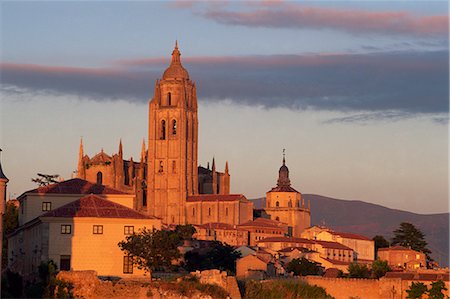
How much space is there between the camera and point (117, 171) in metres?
164

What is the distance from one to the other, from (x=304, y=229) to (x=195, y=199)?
15492 mm

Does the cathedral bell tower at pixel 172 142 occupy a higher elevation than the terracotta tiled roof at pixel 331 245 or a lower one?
higher

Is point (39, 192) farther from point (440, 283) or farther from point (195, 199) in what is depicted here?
point (195, 199)

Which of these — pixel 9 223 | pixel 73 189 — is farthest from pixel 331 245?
pixel 73 189

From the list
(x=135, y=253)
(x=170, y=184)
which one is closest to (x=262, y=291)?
(x=135, y=253)

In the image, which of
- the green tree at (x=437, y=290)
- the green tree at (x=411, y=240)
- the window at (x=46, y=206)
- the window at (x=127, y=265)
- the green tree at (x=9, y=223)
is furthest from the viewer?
the green tree at (x=411, y=240)

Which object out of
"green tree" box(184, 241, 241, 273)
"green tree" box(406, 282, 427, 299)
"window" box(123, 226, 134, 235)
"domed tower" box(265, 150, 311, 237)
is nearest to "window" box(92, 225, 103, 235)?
"window" box(123, 226, 134, 235)

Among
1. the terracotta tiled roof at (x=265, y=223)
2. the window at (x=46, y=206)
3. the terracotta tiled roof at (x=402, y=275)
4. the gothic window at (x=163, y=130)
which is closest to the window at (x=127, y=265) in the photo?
the window at (x=46, y=206)

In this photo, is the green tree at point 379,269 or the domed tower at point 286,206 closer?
the green tree at point 379,269

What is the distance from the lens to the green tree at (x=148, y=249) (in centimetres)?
6211

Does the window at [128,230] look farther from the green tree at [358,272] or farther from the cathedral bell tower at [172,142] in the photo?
the cathedral bell tower at [172,142]

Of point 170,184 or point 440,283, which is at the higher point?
point 170,184

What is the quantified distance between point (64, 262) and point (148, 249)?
394cm

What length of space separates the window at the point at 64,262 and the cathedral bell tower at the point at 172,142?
321 ft
